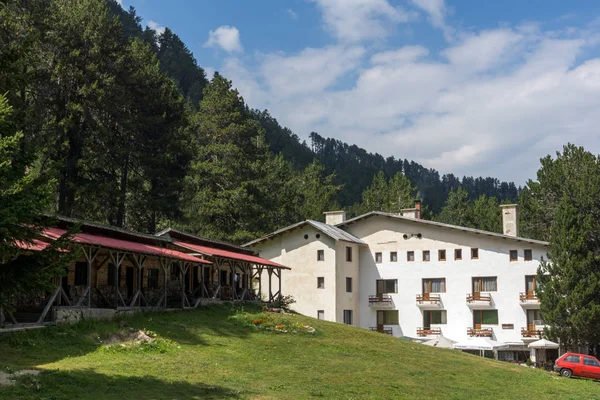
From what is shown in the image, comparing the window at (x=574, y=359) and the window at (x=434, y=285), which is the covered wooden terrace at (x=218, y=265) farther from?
the window at (x=574, y=359)

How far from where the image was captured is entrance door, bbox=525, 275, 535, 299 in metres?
48.7

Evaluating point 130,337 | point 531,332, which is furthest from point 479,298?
point 130,337

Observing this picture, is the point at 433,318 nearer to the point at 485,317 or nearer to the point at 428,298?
the point at 428,298

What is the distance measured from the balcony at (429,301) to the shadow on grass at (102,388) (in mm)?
34825

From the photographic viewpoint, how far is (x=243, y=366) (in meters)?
23.5

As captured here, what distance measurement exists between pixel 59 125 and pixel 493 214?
5654 centimetres

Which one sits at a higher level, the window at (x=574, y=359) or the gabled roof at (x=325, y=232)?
the gabled roof at (x=325, y=232)

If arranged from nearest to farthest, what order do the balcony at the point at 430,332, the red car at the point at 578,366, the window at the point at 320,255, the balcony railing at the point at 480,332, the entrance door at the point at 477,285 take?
the red car at the point at 578,366, the balcony railing at the point at 480,332, the entrance door at the point at 477,285, the balcony at the point at 430,332, the window at the point at 320,255

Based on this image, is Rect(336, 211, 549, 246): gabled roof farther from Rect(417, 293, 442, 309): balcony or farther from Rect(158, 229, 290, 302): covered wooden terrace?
Rect(158, 229, 290, 302): covered wooden terrace

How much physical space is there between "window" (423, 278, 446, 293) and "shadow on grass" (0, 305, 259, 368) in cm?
2130

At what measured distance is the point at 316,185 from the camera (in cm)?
8950

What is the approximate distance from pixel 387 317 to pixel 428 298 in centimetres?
399

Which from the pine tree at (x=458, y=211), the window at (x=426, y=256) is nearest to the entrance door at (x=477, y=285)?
the window at (x=426, y=256)

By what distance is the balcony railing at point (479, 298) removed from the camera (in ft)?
164
